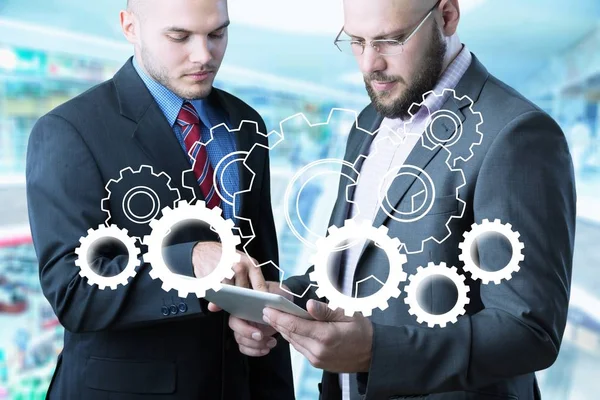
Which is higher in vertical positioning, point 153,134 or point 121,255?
point 153,134

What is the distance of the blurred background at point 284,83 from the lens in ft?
9.09

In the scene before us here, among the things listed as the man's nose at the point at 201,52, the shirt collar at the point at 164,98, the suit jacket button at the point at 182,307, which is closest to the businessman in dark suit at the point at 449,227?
the suit jacket button at the point at 182,307

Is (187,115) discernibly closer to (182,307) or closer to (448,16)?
(182,307)

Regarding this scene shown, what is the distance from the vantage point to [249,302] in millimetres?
1448

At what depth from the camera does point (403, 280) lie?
156 cm

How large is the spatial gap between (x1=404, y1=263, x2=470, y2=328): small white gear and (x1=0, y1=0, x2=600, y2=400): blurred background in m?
0.90

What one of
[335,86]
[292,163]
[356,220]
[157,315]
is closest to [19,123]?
[335,86]

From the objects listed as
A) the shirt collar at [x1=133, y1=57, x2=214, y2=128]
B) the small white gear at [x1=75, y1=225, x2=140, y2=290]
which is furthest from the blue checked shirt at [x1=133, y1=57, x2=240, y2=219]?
the small white gear at [x1=75, y1=225, x2=140, y2=290]

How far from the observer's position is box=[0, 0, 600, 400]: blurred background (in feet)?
9.09

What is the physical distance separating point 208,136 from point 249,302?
535mm

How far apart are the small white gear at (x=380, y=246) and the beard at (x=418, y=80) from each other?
0.26 metres

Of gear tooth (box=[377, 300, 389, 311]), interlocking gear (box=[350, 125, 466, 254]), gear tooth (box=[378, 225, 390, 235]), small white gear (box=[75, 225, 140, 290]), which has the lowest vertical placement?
small white gear (box=[75, 225, 140, 290])

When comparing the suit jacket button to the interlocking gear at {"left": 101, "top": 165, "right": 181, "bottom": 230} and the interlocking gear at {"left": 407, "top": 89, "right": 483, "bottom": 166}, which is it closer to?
the interlocking gear at {"left": 101, "top": 165, "right": 181, "bottom": 230}

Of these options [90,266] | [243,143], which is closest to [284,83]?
[243,143]
